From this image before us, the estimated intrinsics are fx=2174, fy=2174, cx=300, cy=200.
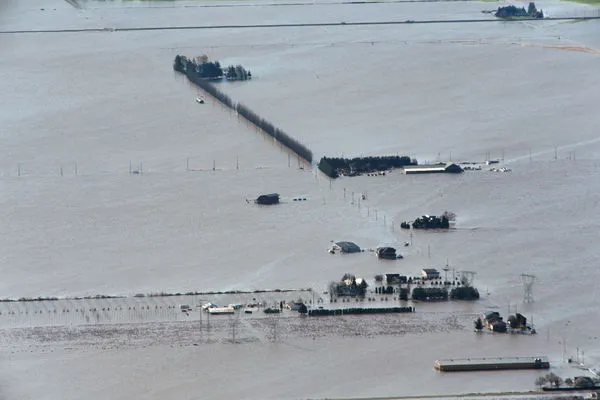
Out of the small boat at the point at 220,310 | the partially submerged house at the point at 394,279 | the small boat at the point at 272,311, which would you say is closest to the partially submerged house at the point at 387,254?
the partially submerged house at the point at 394,279

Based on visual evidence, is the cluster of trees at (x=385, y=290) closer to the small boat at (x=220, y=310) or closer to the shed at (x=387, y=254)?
the shed at (x=387, y=254)

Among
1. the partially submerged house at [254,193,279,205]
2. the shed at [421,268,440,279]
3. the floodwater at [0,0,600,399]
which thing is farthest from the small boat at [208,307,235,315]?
the partially submerged house at [254,193,279,205]

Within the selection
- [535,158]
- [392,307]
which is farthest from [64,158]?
[392,307]

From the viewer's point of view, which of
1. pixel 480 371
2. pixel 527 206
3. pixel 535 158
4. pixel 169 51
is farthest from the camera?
pixel 169 51

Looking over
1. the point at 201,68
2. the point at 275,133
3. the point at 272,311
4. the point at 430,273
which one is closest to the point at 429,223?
the point at 430,273

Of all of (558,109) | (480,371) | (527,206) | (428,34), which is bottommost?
(480,371)

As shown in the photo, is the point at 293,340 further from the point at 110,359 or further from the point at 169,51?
the point at 169,51

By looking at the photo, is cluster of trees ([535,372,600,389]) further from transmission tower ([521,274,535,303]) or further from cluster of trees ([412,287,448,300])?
cluster of trees ([412,287,448,300])
